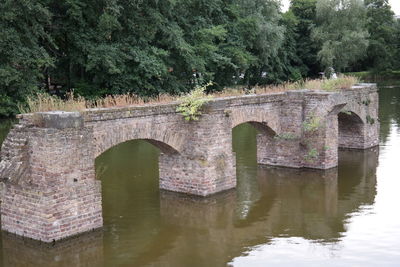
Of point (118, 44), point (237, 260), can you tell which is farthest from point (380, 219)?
point (118, 44)

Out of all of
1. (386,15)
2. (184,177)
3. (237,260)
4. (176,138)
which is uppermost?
(386,15)

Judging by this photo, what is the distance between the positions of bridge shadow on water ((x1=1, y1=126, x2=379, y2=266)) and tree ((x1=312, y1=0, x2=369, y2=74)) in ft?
93.7

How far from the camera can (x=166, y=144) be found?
14391mm

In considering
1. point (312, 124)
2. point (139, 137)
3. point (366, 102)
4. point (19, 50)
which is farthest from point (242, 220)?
point (19, 50)

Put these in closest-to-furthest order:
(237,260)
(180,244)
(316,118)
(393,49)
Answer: (237,260) → (180,244) → (316,118) → (393,49)

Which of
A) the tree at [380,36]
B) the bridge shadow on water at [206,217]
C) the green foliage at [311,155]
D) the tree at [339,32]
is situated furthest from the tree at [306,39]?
the green foliage at [311,155]

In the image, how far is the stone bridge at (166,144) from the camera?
11266mm

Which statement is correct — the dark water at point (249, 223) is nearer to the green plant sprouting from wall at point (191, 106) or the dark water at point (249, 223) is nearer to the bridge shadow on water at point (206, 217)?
the bridge shadow on water at point (206, 217)

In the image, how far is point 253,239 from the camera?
38.7 feet

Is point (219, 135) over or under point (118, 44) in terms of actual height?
under

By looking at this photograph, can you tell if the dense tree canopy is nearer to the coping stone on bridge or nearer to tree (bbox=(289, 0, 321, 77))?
tree (bbox=(289, 0, 321, 77))

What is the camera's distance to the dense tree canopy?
23656 millimetres

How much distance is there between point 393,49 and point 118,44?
40.2 m

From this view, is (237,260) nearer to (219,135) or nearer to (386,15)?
(219,135)
